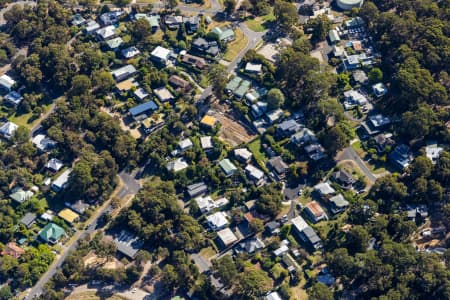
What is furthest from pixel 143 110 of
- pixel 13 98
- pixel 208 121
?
pixel 13 98

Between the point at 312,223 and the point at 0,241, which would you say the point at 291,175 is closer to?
the point at 312,223

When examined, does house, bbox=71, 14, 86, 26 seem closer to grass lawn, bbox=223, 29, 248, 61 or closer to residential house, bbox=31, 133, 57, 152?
residential house, bbox=31, 133, 57, 152

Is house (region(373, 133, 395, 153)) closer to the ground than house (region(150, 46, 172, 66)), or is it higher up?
closer to the ground

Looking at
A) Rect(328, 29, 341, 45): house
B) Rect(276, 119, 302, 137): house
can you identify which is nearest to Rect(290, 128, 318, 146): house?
Rect(276, 119, 302, 137): house

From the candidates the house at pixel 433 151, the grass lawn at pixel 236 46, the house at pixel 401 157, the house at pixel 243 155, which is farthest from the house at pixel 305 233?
the grass lawn at pixel 236 46

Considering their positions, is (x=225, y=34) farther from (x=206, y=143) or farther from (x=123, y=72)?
(x=206, y=143)

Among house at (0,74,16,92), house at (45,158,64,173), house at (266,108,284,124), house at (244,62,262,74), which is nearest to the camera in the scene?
house at (45,158,64,173)
